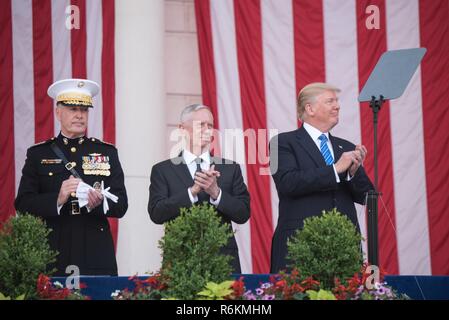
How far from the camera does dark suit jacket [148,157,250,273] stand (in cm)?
598

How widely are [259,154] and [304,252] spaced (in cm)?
470

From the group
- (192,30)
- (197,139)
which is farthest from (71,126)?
(192,30)

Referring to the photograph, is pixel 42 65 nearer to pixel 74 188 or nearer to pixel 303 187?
pixel 74 188

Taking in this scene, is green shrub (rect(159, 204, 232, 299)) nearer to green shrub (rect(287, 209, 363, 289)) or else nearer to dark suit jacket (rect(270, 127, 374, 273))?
green shrub (rect(287, 209, 363, 289))

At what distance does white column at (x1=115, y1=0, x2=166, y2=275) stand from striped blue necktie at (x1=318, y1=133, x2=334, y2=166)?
2532mm

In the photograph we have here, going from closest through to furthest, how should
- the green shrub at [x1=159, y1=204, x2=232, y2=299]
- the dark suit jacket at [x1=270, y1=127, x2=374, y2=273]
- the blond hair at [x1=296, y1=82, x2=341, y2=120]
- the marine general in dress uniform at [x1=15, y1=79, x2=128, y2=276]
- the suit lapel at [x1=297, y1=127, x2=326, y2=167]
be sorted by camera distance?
the green shrub at [x1=159, y1=204, x2=232, y2=299]
the dark suit jacket at [x1=270, y1=127, x2=374, y2=273]
the marine general in dress uniform at [x1=15, y1=79, x2=128, y2=276]
the suit lapel at [x1=297, y1=127, x2=326, y2=167]
the blond hair at [x1=296, y1=82, x2=341, y2=120]

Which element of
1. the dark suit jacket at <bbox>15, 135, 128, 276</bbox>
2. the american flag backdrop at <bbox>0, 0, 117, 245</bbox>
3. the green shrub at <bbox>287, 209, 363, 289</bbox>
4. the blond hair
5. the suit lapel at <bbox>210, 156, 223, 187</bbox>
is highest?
the american flag backdrop at <bbox>0, 0, 117, 245</bbox>

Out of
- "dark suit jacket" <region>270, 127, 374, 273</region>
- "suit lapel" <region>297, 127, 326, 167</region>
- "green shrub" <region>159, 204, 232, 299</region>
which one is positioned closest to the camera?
"green shrub" <region>159, 204, 232, 299</region>

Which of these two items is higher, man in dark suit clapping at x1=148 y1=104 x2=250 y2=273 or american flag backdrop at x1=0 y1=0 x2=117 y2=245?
american flag backdrop at x1=0 y1=0 x2=117 y2=245

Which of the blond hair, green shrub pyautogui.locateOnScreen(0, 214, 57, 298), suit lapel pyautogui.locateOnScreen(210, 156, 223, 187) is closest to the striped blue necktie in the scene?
the blond hair

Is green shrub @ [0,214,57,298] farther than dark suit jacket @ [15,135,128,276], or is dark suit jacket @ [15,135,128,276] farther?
dark suit jacket @ [15,135,128,276]

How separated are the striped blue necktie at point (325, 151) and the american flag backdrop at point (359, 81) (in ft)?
9.31

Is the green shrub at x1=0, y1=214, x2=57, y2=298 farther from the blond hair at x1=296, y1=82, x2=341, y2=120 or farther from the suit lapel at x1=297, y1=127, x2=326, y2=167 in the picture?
the blond hair at x1=296, y1=82, x2=341, y2=120

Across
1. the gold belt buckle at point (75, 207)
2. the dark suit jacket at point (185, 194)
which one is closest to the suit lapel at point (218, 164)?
the dark suit jacket at point (185, 194)
